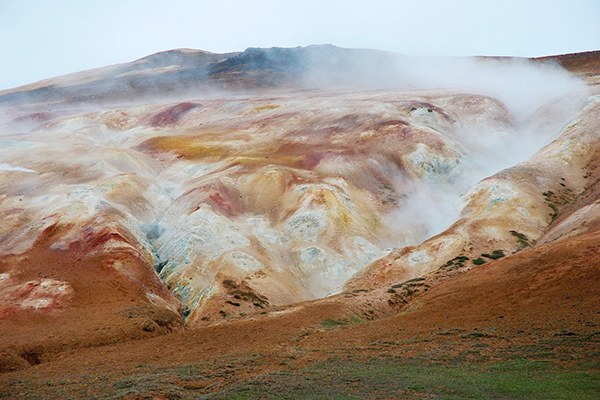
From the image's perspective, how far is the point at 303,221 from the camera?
57.4 meters

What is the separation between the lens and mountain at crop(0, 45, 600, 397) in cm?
3491

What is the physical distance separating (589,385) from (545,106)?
83.0 metres

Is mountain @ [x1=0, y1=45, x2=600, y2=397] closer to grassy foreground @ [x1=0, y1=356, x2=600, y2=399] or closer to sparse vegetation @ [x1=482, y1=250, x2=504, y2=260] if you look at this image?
sparse vegetation @ [x1=482, y1=250, x2=504, y2=260]

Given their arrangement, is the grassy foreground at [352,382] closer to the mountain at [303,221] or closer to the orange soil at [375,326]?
the orange soil at [375,326]

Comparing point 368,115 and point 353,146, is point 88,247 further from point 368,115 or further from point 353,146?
point 368,115

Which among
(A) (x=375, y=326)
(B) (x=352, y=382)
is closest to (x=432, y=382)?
(B) (x=352, y=382)

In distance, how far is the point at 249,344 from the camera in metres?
32.5

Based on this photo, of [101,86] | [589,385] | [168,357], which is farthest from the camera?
[101,86]

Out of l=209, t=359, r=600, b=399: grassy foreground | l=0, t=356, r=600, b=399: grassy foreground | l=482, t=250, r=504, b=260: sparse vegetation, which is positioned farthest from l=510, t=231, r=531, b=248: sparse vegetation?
l=209, t=359, r=600, b=399: grassy foreground

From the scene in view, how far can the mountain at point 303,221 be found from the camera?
3491 centimetres

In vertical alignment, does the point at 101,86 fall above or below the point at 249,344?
above

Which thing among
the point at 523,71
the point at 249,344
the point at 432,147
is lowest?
the point at 249,344

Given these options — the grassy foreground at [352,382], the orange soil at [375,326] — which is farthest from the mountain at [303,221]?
the grassy foreground at [352,382]

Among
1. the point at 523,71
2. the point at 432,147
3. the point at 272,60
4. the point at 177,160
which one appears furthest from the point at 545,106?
the point at 272,60
